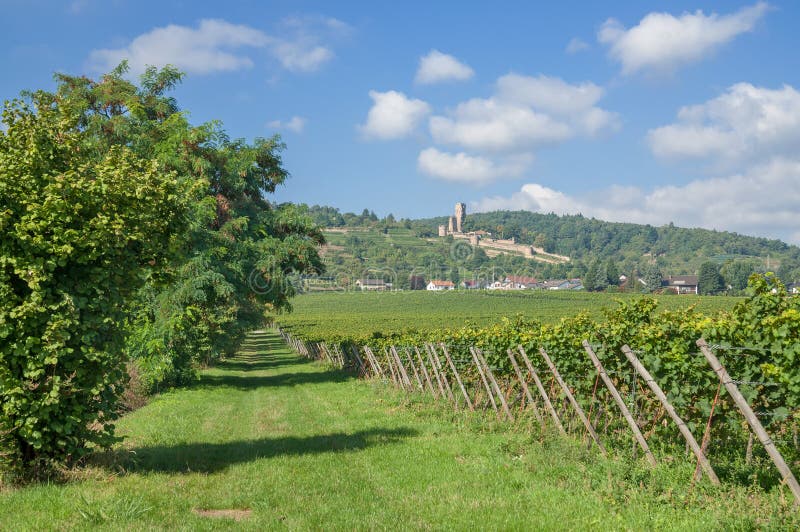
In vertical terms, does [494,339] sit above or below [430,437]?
above

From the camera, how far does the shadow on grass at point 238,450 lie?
10461mm

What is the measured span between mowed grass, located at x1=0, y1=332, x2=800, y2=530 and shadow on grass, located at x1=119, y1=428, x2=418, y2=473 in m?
0.04

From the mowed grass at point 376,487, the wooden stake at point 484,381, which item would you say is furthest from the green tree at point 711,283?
the mowed grass at point 376,487

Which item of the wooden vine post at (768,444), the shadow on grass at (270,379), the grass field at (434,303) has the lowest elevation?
the grass field at (434,303)

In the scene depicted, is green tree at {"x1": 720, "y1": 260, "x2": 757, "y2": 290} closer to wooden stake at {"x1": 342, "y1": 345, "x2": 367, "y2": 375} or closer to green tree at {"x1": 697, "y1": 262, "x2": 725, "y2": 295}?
green tree at {"x1": 697, "y1": 262, "x2": 725, "y2": 295}

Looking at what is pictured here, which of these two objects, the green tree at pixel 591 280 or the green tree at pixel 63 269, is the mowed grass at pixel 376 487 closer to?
the green tree at pixel 63 269

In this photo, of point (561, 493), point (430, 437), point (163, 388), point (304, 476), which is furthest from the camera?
point (163, 388)

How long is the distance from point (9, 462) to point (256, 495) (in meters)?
3.39

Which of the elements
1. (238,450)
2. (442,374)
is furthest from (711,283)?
(238,450)

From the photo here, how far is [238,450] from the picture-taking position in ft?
39.5

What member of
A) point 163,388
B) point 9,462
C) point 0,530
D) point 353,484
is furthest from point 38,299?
point 163,388

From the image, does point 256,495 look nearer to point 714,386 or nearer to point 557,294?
point 714,386

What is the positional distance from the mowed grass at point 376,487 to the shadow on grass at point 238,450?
35 mm

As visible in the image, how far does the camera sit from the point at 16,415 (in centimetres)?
892
